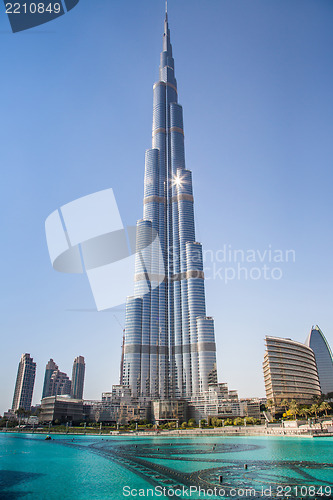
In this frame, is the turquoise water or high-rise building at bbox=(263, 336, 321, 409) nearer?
the turquoise water

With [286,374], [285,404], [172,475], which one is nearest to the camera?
[172,475]

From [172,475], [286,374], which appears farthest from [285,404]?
[172,475]

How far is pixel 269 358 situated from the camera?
147m

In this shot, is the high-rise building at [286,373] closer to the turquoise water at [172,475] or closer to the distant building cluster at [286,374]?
the distant building cluster at [286,374]

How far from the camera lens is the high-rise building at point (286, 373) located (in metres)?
144

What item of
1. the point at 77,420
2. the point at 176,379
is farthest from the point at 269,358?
the point at 77,420

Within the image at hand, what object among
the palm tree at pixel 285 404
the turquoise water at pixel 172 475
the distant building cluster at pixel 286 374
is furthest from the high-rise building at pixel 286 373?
the turquoise water at pixel 172 475

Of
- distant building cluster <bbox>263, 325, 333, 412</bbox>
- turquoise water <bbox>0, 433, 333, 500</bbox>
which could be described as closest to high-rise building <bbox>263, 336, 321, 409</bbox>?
distant building cluster <bbox>263, 325, 333, 412</bbox>

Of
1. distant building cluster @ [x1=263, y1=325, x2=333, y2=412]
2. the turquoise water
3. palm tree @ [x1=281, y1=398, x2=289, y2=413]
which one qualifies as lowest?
the turquoise water

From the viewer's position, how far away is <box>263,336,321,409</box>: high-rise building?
144m

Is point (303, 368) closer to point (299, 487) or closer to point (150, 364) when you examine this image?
point (150, 364)

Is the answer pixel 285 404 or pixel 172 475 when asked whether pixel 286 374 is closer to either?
pixel 285 404

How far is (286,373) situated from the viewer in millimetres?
148875

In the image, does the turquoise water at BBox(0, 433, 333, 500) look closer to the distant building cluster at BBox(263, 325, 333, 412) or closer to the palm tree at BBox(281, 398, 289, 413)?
the palm tree at BBox(281, 398, 289, 413)
